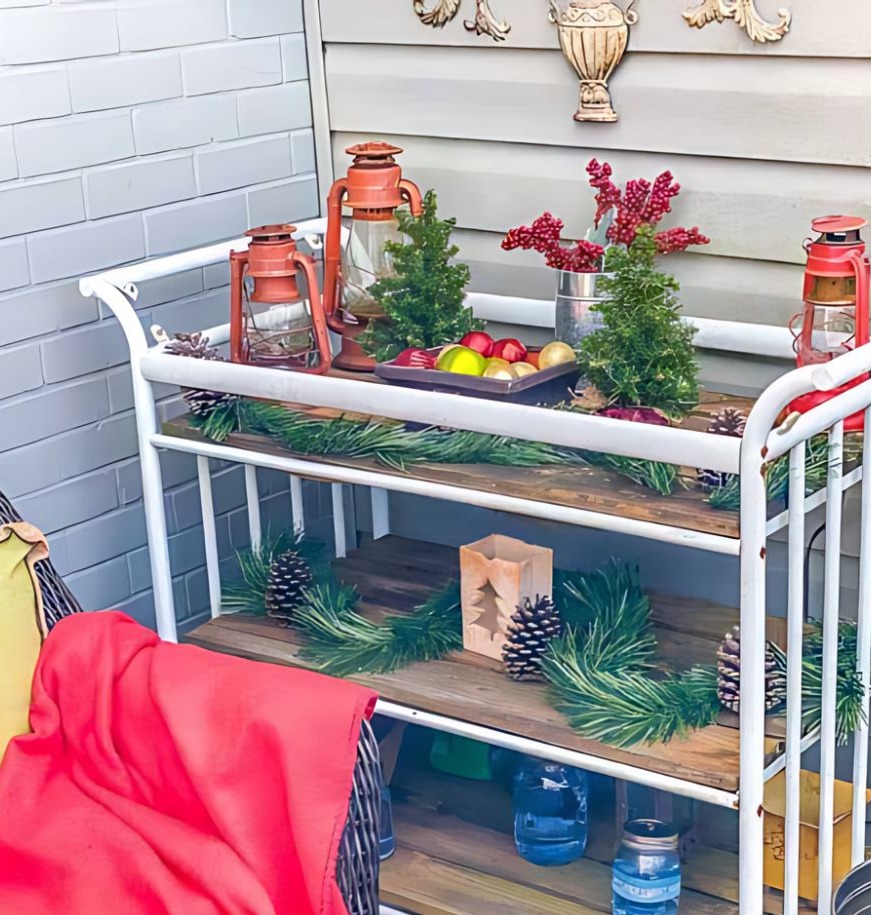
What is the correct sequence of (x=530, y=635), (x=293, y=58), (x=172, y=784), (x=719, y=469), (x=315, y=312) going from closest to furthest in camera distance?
(x=719, y=469) < (x=172, y=784) < (x=530, y=635) < (x=315, y=312) < (x=293, y=58)

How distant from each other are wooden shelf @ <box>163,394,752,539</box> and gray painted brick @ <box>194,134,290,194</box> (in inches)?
23.2

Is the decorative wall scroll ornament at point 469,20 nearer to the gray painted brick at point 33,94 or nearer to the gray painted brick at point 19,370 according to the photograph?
the gray painted brick at point 33,94

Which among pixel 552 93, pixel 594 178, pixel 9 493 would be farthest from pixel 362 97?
pixel 9 493

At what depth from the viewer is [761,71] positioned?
73.1 inches

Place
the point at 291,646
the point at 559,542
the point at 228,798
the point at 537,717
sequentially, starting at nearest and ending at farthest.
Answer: the point at 228,798
the point at 537,717
the point at 559,542
the point at 291,646

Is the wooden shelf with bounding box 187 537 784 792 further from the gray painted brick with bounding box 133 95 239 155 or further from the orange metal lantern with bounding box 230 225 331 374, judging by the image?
the gray painted brick with bounding box 133 95 239 155

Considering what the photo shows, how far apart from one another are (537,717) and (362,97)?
3.72 feet

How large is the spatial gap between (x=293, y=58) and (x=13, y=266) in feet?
2.16

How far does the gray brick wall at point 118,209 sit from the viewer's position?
1.99 m

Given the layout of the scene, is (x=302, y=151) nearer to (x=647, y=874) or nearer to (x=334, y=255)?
(x=334, y=255)

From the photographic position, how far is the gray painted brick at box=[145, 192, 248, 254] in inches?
85.8

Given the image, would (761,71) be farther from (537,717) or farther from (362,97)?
(537,717)

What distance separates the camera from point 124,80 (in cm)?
209

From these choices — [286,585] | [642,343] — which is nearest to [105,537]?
[286,585]
